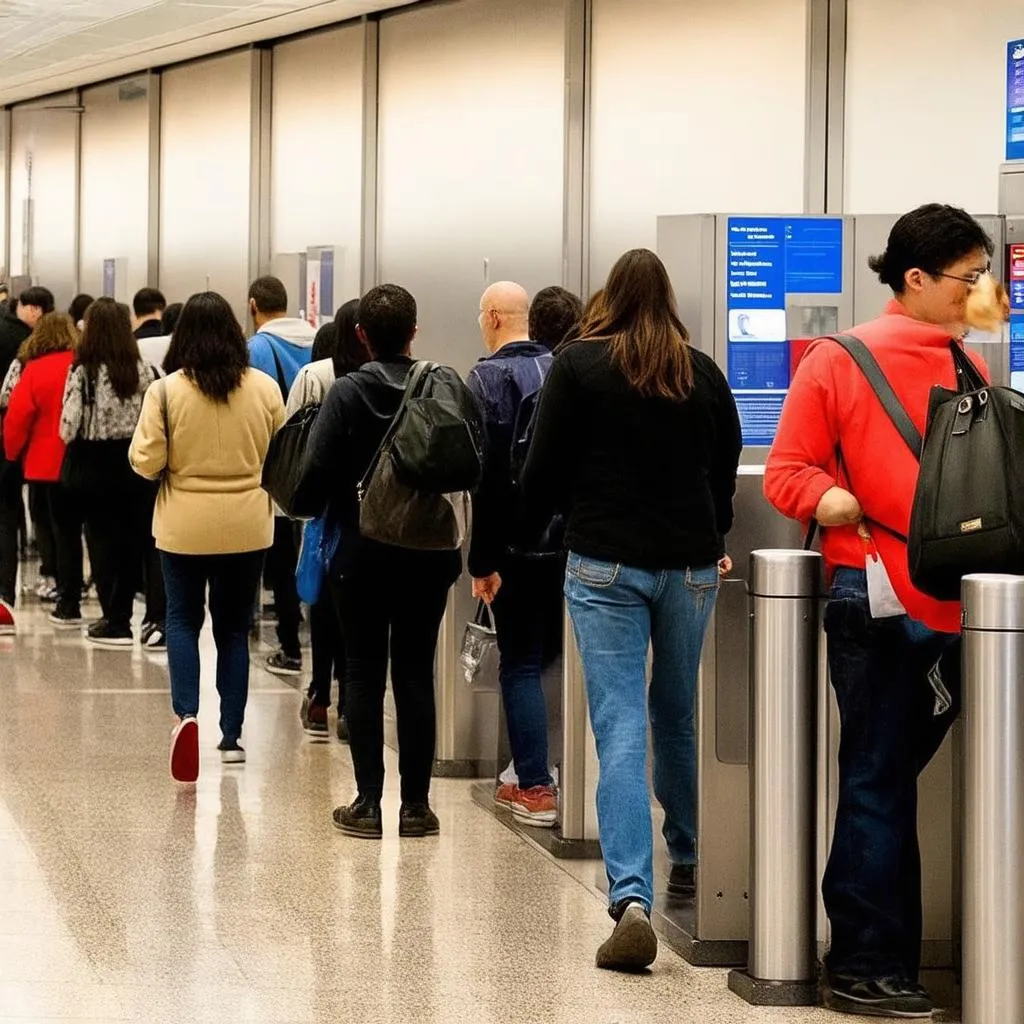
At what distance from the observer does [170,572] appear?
7.05m

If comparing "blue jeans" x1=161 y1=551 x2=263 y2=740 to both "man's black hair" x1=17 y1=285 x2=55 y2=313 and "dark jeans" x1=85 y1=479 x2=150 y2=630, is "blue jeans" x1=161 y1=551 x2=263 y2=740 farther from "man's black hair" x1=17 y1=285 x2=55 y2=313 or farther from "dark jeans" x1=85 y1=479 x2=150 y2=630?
"man's black hair" x1=17 y1=285 x2=55 y2=313

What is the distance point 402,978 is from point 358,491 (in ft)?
5.70

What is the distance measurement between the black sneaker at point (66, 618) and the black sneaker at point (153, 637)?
744 mm

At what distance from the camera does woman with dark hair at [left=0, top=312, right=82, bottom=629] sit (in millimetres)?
10555

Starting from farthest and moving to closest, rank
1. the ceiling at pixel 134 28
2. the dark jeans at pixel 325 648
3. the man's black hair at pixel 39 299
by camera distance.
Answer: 1. the man's black hair at pixel 39 299
2. the ceiling at pixel 134 28
3. the dark jeans at pixel 325 648

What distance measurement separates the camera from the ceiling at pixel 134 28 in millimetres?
11633

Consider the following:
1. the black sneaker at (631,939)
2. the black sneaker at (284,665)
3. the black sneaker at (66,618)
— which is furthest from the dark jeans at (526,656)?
the black sneaker at (66,618)

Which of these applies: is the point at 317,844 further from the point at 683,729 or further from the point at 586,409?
the point at 586,409

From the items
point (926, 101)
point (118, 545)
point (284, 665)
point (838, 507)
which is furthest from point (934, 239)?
point (118, 545)

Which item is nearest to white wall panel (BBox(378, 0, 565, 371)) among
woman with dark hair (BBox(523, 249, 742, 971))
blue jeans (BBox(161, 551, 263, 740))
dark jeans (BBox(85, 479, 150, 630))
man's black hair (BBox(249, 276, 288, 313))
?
man's black hair (BBox(249, 276, 288, 313))

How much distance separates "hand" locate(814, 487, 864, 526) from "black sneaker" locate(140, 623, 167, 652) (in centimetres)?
636

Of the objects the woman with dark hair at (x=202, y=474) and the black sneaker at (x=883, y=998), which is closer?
the black sneaker at (x=883, y=998)

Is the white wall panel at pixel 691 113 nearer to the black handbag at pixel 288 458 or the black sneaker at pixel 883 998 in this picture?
the black handbag at pixel 288 458

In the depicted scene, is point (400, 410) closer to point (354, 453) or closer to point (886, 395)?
point (354, 453)
